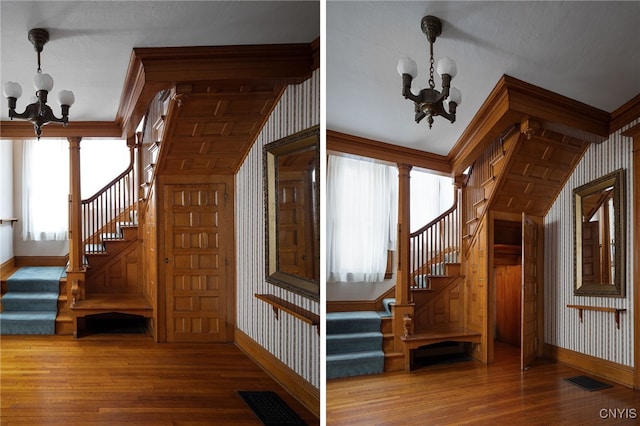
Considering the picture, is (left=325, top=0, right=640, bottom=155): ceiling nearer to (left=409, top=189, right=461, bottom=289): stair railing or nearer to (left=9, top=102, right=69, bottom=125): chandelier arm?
(left=409, top=189, right=461, bottom=289): stair railing

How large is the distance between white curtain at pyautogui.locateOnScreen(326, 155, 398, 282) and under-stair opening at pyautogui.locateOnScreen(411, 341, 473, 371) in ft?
0.91

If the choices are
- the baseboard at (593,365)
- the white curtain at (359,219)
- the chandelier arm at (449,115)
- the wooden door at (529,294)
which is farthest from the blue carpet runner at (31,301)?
the baseboard at (593,365)

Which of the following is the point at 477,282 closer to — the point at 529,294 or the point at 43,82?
the point at 529,294

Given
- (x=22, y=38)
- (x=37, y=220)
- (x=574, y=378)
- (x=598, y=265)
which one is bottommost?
(x=574, y=378)

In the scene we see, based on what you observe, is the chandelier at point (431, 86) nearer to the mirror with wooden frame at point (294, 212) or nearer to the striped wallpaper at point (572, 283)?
the mirror with wooden frame at point (294, 212)

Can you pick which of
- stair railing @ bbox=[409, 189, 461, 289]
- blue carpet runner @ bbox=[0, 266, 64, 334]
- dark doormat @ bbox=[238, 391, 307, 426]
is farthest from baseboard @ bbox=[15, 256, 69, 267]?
stair railing @ bbox=[409, 189, 461, 289]

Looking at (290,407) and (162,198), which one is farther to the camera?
(290,407)

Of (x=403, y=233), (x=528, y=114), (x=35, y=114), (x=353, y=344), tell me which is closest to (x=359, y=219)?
(x=403, y=233)

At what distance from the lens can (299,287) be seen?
1.45 m

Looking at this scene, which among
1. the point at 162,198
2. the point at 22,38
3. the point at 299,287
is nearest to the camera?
the point at 22,38

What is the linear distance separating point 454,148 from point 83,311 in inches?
45.3

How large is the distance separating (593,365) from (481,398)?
1.10ft

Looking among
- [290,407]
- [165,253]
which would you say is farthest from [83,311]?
[290,407]

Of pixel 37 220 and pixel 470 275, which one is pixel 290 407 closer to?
pixel 470 275
